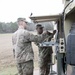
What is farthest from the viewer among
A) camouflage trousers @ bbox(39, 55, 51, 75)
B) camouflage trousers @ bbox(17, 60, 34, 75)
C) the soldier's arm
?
camouflage trousers @ bbox(39, 55, 51, 75)

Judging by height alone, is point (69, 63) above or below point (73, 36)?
below

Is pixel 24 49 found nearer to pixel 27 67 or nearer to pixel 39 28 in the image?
pixel 27 67

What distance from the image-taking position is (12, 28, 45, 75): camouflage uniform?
7004 mm

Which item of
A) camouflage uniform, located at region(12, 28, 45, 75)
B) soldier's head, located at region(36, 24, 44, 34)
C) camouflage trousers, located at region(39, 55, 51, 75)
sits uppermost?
soldier's head, located at region(36, 24, 44, 34)

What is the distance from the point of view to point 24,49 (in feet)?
23.3

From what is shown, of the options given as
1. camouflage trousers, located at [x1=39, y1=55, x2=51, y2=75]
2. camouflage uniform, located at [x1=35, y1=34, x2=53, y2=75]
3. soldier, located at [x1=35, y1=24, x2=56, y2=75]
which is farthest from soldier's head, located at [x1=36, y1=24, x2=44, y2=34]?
camouflage trousers, located at [x1=39, y1=55, x2=51, y2=75]

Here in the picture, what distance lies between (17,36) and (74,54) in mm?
3446

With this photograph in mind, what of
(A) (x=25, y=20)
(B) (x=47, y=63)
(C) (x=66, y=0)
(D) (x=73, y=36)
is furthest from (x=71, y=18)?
(B) (x=47, y=63)

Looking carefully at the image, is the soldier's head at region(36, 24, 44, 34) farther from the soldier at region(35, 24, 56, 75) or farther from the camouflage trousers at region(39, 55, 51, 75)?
the camouflage trousers at region(39, 55, 51, 75)

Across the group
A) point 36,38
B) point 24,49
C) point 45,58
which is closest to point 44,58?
point 45,58

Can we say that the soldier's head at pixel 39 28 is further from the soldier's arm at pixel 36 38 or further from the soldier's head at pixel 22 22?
the soldier's arm at pixel 36 38

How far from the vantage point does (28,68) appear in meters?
7.25

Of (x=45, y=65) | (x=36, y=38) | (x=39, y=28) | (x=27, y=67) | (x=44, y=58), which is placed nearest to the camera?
(x=36, y=38)

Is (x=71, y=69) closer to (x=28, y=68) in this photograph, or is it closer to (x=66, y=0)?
(x=66, y=0)
